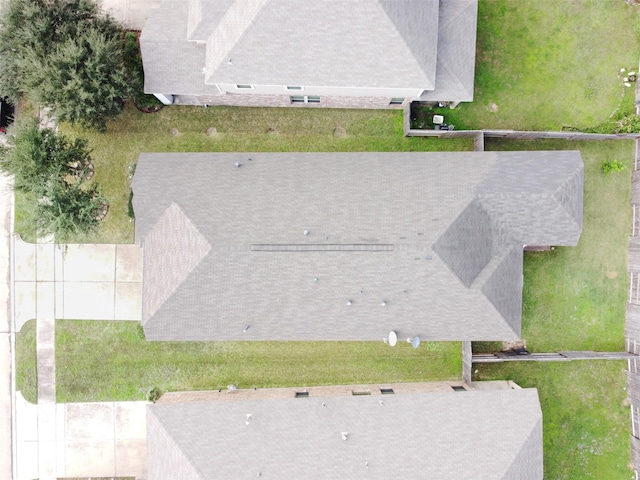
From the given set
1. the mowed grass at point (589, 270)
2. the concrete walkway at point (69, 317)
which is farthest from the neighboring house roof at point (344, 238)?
the concrete walkway at point (69, 317)

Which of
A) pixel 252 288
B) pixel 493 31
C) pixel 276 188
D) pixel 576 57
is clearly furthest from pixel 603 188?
pixel 252 288

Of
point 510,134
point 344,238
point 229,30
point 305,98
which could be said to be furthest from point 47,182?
point 510,134

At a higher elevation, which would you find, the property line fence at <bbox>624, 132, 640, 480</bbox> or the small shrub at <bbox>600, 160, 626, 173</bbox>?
the small shrub at <bbox>600, 160, 626, 173</bbox>

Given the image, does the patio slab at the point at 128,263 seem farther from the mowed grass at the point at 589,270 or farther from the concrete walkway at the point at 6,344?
the mowed grass at the point at 589,270

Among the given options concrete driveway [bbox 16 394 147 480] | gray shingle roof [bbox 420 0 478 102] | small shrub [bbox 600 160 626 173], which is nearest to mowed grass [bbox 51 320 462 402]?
concrete driveway [bbox 16 394 147 480]

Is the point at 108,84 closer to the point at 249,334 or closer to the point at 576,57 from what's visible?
the point at 249,334

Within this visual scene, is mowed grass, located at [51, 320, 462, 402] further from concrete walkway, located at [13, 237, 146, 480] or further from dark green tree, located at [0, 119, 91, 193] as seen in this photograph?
dark green tree, located at [0, 119, 91, 193]
